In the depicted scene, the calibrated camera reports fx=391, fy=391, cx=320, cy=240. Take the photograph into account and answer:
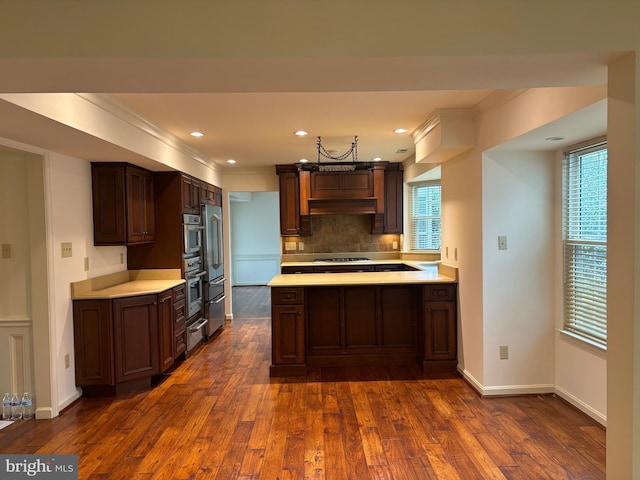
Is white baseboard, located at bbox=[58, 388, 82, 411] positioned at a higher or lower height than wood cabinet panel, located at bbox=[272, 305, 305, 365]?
lower

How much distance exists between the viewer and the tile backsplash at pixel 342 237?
6543 millimetres

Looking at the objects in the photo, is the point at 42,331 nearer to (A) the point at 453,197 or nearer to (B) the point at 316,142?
(B) the point at 316,142

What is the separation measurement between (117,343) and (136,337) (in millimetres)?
171

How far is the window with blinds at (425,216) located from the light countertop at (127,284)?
370 centimetres

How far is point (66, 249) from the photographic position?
3234 mm

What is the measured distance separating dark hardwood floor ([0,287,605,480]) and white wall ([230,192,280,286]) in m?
6.14

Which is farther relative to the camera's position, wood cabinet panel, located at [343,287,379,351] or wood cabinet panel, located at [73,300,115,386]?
wood cabinet panel, located at [343,287,379,351]

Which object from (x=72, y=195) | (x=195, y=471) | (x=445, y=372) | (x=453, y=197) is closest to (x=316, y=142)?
(x=453, y=197)

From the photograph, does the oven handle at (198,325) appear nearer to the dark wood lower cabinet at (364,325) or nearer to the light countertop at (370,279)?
the light countertop at (370,279)

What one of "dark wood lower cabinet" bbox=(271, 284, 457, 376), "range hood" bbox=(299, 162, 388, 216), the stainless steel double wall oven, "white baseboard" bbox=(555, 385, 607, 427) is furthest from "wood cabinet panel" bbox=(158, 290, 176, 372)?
"white baseboard" bbox=(555, 385, 607, 427)

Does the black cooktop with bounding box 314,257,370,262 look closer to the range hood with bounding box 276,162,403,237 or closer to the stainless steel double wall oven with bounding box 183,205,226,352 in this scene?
the range hood with bounding box 276,162,403,237

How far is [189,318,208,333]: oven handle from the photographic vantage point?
4473 millimetres

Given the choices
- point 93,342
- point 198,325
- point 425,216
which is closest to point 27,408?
point 93,342

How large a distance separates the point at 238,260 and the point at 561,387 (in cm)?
782
